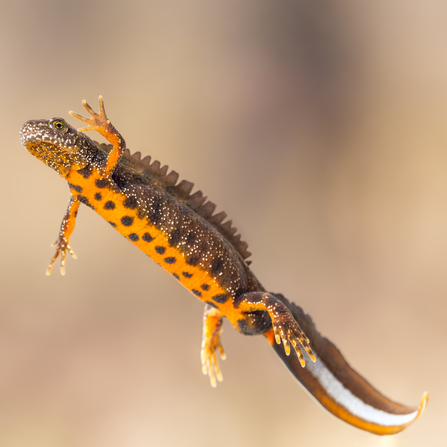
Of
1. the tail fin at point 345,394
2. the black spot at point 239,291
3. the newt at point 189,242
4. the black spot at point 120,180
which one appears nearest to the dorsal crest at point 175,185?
the newt at point 189,242

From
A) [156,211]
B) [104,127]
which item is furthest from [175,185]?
[104,127]

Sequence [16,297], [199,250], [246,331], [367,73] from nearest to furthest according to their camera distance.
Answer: [199,250] < [246,331] < [16,297] < [367,73]

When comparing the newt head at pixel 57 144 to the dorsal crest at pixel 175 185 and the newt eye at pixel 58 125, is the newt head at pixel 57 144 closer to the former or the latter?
the newt eye at pixel 58 125

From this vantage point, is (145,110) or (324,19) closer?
(145,110)

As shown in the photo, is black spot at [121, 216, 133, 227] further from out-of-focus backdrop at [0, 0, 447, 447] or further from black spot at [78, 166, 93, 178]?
out-of-focus backdrop at [0, 0, 447, 447]

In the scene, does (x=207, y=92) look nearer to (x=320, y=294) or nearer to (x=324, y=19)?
(x=324, y=19)

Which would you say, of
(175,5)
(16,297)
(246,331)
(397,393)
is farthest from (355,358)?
(175,5)
